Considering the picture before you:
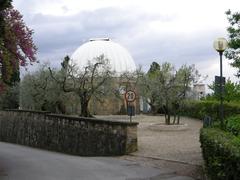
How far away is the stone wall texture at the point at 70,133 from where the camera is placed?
21.4 meters

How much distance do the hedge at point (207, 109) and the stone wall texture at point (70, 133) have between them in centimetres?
1183

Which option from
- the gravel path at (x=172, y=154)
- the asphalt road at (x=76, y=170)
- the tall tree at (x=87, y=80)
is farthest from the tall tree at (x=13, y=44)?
the tall tree at (x=87, y=80)

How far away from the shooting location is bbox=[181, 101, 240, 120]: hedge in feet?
111

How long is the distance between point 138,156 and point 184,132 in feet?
33.1

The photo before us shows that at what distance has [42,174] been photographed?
15414 millimetres

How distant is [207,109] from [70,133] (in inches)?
685

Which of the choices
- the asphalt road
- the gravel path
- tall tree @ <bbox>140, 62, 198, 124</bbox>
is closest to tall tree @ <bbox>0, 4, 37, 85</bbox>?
the asphalt road

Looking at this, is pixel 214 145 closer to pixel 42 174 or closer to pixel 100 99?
pixel 42 174

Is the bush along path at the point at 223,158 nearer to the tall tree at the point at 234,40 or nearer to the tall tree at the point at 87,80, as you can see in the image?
the tall tree at the point at 234,40

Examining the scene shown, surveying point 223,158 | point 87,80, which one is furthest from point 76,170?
point 87,80

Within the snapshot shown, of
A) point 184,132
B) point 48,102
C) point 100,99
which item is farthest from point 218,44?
point 48,102

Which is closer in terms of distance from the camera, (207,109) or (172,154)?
(172,154)

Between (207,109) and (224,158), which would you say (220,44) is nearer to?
(224,158)

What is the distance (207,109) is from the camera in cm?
3975
